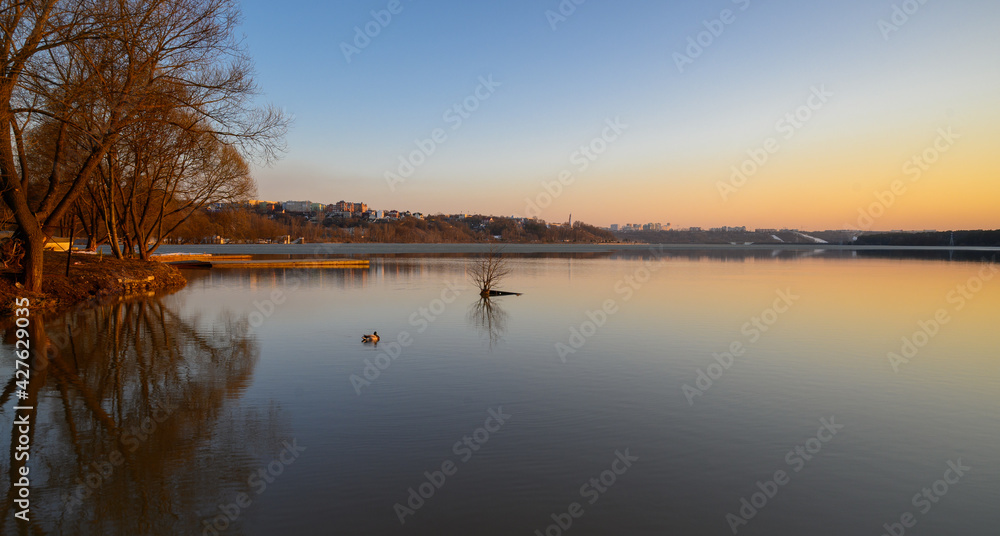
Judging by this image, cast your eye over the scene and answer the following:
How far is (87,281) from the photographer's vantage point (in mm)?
15273

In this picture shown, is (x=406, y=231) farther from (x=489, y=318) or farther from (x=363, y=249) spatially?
(x=489, y=318)

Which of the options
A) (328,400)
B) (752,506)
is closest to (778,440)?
(752,506)

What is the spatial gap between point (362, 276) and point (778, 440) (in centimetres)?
2087

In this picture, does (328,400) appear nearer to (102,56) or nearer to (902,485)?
(902,485)
